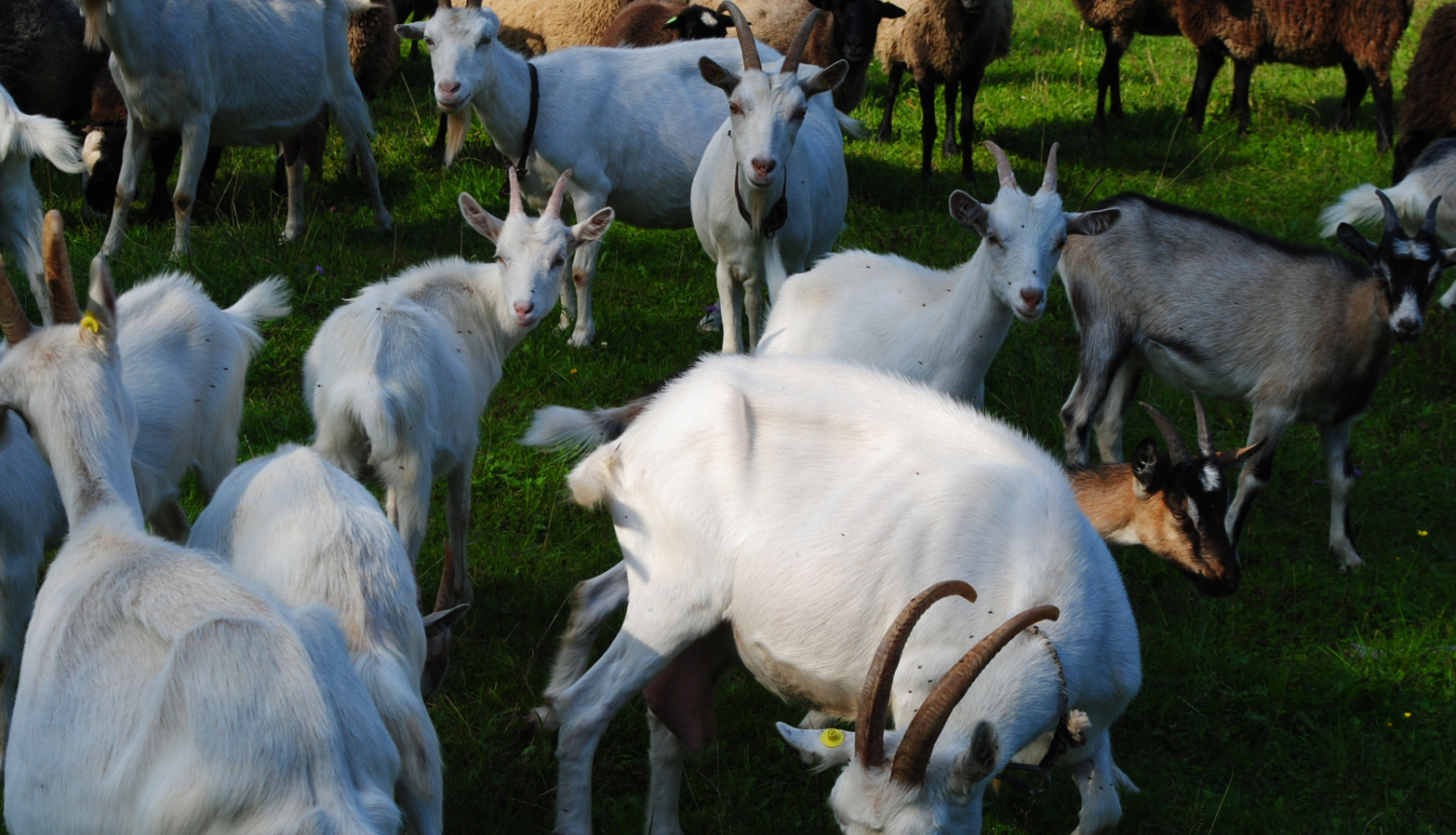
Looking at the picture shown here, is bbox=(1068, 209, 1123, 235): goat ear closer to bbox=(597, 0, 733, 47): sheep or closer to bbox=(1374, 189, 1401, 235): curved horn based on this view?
bbox=(1374, 189, 1401, 235): curved horn

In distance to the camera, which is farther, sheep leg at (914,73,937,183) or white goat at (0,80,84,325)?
sheep leg at (914,73,937,183)

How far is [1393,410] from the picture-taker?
7676mm

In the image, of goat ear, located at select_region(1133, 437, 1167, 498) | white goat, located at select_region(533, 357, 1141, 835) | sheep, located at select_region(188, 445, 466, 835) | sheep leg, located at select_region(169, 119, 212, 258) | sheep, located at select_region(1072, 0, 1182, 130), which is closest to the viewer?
sheep, located at select_region(188, 445, 466, 835)

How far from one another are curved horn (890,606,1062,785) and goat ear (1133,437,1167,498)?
2.28 metres

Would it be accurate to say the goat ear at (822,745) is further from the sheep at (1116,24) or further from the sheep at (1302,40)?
the sheep at (1302,40)

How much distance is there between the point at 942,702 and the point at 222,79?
7222mm

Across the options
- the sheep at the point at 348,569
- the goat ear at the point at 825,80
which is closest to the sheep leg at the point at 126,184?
the goat ear at the point at 825,80

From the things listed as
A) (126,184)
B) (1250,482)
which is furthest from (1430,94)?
(126,184)

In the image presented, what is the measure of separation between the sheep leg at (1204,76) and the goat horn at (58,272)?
1057cm

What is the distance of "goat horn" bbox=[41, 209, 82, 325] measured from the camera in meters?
3.24

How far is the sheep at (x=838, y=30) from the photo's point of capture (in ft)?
35.1

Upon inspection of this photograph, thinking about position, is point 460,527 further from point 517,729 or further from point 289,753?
point 289,753

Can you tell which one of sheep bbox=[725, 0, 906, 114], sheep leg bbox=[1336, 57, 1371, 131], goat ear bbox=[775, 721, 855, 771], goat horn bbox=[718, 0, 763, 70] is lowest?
sheep leg bbox=[1336, 57, 1371, 131]

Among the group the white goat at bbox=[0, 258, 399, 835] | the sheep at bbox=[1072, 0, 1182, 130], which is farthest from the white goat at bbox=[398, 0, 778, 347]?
the sheep at bbox=[1072, 0, 1182, 130]
